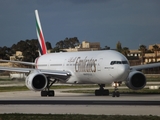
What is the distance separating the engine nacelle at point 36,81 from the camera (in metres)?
46.3

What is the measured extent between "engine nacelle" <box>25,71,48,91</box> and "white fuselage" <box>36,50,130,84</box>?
10.4 ft

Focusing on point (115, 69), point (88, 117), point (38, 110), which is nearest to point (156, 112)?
point (88, 117)

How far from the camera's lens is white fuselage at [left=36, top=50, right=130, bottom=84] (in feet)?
139

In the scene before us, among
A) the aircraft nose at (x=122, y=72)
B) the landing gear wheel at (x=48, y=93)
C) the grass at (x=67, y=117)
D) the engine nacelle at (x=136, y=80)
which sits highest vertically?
the aircraft nose at (x=122, y=72)

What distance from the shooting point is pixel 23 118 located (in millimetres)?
25312

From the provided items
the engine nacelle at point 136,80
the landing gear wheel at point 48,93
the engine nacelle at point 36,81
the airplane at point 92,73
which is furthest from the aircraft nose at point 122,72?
the landing gear wheel at point 48,93

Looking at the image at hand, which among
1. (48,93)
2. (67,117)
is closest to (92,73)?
(48,93)

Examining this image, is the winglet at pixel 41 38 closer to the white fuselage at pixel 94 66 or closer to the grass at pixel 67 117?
the white fuselage at pixel 94 66

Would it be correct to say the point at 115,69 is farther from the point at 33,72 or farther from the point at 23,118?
the point at 23,118

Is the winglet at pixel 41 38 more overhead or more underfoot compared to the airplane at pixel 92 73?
more overhead

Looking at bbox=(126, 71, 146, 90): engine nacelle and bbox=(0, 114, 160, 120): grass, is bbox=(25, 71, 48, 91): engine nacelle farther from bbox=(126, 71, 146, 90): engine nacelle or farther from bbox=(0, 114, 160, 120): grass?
bbox=(0, 114, 160, 120): grass

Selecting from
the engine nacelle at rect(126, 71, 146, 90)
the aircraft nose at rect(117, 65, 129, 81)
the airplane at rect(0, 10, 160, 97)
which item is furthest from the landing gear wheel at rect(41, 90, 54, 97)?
the aircraft nose at rect(117, 65, 129, 81)

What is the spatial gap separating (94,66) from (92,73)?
608 millimetres

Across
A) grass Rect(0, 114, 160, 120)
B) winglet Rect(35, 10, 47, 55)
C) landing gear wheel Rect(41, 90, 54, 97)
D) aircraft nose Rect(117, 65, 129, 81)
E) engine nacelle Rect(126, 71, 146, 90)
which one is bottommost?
grass Rect(0, 114, 160, 120)
